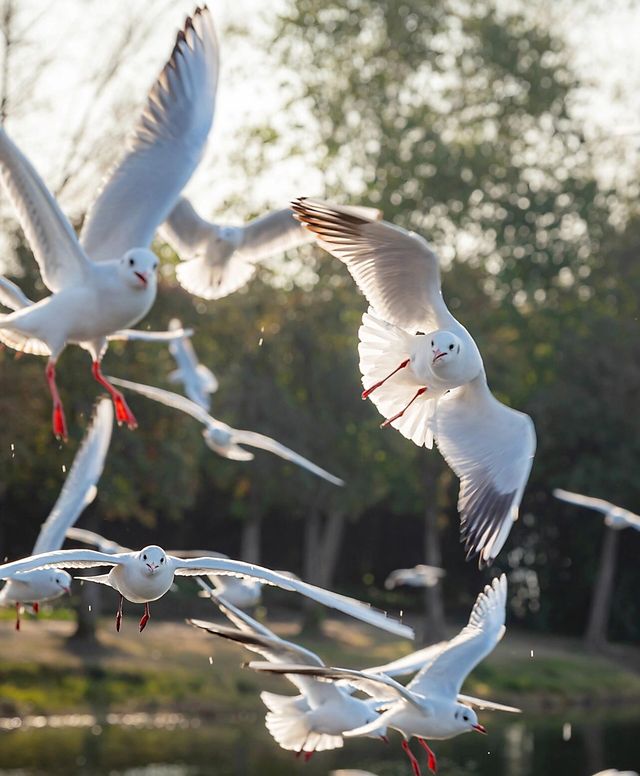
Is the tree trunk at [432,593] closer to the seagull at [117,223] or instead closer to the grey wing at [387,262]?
the seagull at [117,223]

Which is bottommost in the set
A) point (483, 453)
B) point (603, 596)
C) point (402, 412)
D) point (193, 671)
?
point (193, 671)

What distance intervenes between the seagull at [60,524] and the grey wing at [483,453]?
113 inches

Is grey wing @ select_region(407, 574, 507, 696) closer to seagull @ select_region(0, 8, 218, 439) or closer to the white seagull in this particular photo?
seagull @ select_region(0, 8, 218, 439)

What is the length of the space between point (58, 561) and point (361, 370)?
2196 millimetres

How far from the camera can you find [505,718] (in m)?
24.1

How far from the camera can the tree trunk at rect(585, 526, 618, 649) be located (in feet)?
90.6

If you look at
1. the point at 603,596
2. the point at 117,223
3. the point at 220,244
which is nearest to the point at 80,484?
the point at 117,223

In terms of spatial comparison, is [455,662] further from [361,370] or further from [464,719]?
[361,370]

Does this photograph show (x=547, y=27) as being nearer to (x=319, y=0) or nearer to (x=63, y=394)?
(x=319, y=0)

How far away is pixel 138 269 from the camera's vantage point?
9.05m

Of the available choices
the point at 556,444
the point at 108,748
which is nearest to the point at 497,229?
the point at 556,444

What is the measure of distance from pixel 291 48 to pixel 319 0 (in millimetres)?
960

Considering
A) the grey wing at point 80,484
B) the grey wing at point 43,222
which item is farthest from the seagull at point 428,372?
the grey wing at point 80,484

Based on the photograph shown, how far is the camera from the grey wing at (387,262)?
819 cm
